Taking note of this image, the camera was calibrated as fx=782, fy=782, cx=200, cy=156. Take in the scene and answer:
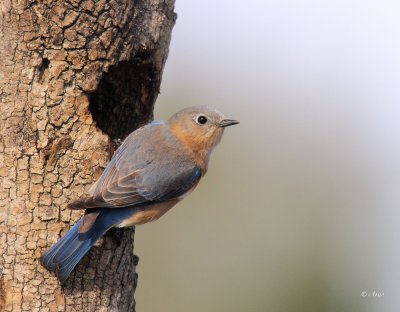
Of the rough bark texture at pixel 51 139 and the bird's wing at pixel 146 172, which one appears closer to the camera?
the rough bark texture at pixel 51 139

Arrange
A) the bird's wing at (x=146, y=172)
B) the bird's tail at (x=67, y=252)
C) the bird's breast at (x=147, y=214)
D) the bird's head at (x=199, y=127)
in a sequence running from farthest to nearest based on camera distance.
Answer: the bird's head at (x=199, y=127), the bird's breast at (x=147, y=214), the bird's wing at (x=146, y=172), the bird's tail at (x=67, y=252)

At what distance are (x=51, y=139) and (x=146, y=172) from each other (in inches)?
27.0

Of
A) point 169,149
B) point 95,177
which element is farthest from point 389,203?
point 95,177

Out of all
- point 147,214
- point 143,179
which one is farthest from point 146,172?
point 147,214

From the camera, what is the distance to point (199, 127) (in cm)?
556

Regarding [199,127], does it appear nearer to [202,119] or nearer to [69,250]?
[202,119]

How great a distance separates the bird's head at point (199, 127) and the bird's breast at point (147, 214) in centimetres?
46

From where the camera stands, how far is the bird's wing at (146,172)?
4.86 meters

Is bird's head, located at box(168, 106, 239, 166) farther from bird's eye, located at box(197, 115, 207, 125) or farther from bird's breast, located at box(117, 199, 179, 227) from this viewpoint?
bird's breast, located at box(117, 199, 179, 227)

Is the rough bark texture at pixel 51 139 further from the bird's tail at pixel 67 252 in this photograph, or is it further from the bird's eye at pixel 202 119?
the bird's eye at pixel 202 119

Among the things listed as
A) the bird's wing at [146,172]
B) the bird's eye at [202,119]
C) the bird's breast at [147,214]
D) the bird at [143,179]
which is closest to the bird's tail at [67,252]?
the bird at [143,179]

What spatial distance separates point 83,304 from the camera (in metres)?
4.73

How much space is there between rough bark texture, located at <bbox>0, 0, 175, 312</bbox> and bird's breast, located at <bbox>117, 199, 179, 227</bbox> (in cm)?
18

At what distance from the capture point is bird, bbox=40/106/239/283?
4605mm
